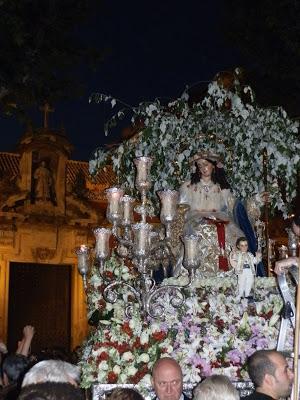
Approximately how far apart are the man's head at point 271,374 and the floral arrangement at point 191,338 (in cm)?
178

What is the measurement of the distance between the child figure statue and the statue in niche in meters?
16.0

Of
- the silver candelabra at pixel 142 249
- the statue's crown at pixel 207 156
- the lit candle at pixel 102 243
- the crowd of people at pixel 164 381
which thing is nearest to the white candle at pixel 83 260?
the silver candelabra at pixel 142 249

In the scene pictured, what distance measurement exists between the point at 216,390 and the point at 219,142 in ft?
19.2

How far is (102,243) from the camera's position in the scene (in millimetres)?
7000

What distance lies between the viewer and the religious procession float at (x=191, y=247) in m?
6.42

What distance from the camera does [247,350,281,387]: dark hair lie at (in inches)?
177

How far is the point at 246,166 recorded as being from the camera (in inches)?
378

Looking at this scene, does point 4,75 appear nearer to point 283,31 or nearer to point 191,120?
point 191,120

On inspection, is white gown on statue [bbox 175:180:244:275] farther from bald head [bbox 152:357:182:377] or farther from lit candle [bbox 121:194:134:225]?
bald head [bbox 152:357:182:377]

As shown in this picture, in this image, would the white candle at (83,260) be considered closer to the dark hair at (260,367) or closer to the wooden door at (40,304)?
the dark hair at (260,367)

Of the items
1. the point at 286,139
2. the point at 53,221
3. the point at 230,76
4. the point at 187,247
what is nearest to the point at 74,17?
the point at 230,76

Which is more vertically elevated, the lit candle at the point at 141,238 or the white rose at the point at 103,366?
the lit candle at the point at 141,238

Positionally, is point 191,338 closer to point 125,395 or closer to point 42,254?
point 125,395

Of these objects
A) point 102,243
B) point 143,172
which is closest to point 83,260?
point 102,243
